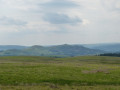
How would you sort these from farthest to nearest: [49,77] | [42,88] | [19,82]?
[49,77] → [19,82] → [42,88]

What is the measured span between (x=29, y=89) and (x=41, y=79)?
25.9 ft

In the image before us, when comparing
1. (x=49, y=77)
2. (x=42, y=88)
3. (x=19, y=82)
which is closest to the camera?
(x=42, y=88)

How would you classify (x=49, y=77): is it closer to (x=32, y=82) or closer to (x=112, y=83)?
(x=32, y=82)

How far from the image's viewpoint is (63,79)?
34656 millimetres

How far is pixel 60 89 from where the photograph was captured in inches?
1072

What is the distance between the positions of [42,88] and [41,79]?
6.72 metres

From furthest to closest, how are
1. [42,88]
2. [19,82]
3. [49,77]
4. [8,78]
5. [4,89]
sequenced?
[49,77] < [8,78] < [19,82] < [42,88] < [4,89]

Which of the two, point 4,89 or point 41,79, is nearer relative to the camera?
point 4,89

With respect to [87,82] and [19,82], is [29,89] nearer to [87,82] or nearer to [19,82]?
[19,82]

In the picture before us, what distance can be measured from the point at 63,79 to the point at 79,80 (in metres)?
2.88

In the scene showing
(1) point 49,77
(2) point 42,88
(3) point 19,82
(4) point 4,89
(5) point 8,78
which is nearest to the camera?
(4) point 4,89

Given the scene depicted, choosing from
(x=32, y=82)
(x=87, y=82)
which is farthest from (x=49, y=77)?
(x=87, y=82)

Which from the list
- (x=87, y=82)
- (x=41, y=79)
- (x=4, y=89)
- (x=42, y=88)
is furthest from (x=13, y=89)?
(x=87, y=82)

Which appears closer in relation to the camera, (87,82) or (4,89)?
(4,89)
